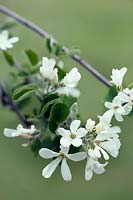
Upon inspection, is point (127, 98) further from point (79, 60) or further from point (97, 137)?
point (79, 60)

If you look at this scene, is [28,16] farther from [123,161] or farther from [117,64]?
[123,161]

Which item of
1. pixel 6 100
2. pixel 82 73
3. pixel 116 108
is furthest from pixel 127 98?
pixel 82 73

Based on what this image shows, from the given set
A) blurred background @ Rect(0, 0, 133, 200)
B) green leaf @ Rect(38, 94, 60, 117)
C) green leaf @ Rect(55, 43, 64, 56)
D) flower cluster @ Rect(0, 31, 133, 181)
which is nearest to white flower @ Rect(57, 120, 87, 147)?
flower cluster @ Rect(0, 31, 133, 181)

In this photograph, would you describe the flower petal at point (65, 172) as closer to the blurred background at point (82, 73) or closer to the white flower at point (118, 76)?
the white flower at point (118, 76)

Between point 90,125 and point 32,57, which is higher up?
point 32,57

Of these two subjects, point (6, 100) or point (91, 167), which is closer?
point (91, 167)

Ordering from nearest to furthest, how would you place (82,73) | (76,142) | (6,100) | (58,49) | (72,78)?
(76,142) → (72,78) → (58,49) → (6,100) → (82,73)

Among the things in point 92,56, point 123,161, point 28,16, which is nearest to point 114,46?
point 92,56
